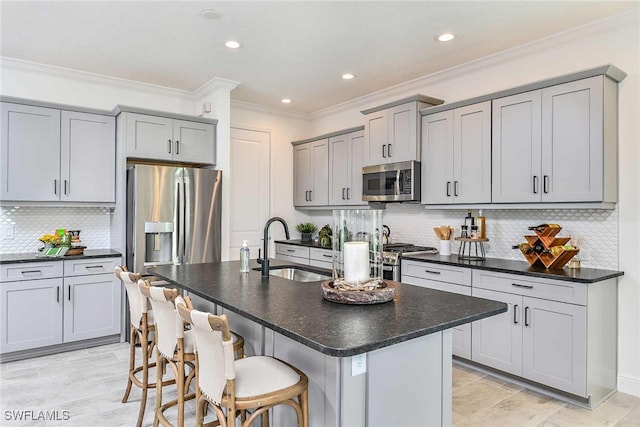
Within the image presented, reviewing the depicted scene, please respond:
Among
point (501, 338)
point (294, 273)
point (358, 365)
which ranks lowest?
point (501, 338)

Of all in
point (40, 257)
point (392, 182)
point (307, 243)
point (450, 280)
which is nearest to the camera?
point (450, 280)

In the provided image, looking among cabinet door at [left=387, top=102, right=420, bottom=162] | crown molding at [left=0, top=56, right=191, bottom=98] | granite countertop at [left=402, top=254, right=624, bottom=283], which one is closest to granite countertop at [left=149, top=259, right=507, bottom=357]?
granite countertop at [left=402, top=254, right=624, bottom=283]

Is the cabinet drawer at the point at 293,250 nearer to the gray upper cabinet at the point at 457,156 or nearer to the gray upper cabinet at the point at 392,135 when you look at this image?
the gray upper cabinet at the point at 392,135

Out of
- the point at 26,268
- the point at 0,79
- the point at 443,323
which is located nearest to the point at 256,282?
the point at 443,323

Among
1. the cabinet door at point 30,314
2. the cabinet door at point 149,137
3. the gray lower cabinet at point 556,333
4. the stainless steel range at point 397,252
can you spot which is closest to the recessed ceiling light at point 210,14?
the cabinet door at point 149,137

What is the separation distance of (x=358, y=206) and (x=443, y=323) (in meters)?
3.57

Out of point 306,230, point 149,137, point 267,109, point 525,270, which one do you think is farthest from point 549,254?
point 267,109

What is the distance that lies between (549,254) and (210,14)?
312 cm

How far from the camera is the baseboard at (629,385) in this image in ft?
9.87

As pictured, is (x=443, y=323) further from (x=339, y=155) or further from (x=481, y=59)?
(x=339, y=155)

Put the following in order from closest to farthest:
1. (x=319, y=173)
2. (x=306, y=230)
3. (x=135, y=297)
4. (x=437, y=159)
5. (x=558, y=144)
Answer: (x=135, y=297), (x=558, y=144), (x=437, y=159), (x=319, y=173), (x=306, y=230)

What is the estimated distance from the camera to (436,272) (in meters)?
3.69

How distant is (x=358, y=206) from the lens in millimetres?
5176

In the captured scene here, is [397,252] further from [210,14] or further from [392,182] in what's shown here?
[210,14]
